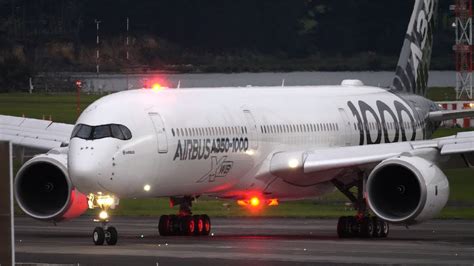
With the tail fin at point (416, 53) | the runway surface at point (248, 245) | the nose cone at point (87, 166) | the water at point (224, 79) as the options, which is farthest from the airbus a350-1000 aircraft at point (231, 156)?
the water at point (224, 79)

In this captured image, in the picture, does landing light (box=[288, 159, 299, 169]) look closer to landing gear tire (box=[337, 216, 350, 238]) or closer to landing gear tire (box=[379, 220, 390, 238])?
landing gear tire (box=[337, 216, 350, 238])

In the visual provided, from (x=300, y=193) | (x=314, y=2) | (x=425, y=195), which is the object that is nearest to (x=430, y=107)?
(x=300, y=193)

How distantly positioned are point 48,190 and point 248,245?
549cm

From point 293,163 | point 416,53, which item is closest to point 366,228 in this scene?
point 293,163

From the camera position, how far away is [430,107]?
A: 40531 mm

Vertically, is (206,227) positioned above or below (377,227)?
above

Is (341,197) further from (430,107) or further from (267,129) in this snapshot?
(267,129)

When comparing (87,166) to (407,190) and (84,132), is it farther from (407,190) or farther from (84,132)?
(407,190)

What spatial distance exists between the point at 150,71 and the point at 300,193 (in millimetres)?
21910

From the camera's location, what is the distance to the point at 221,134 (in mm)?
32656

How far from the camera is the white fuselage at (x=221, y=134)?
98.6 feet

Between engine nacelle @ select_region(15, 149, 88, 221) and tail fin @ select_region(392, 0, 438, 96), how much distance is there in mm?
Result: 10556

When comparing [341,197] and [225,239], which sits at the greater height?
[341,197]

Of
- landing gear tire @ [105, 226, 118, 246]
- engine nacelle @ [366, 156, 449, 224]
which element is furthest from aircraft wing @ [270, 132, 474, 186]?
landing gear tire @ [105, 226, 118, 246]
